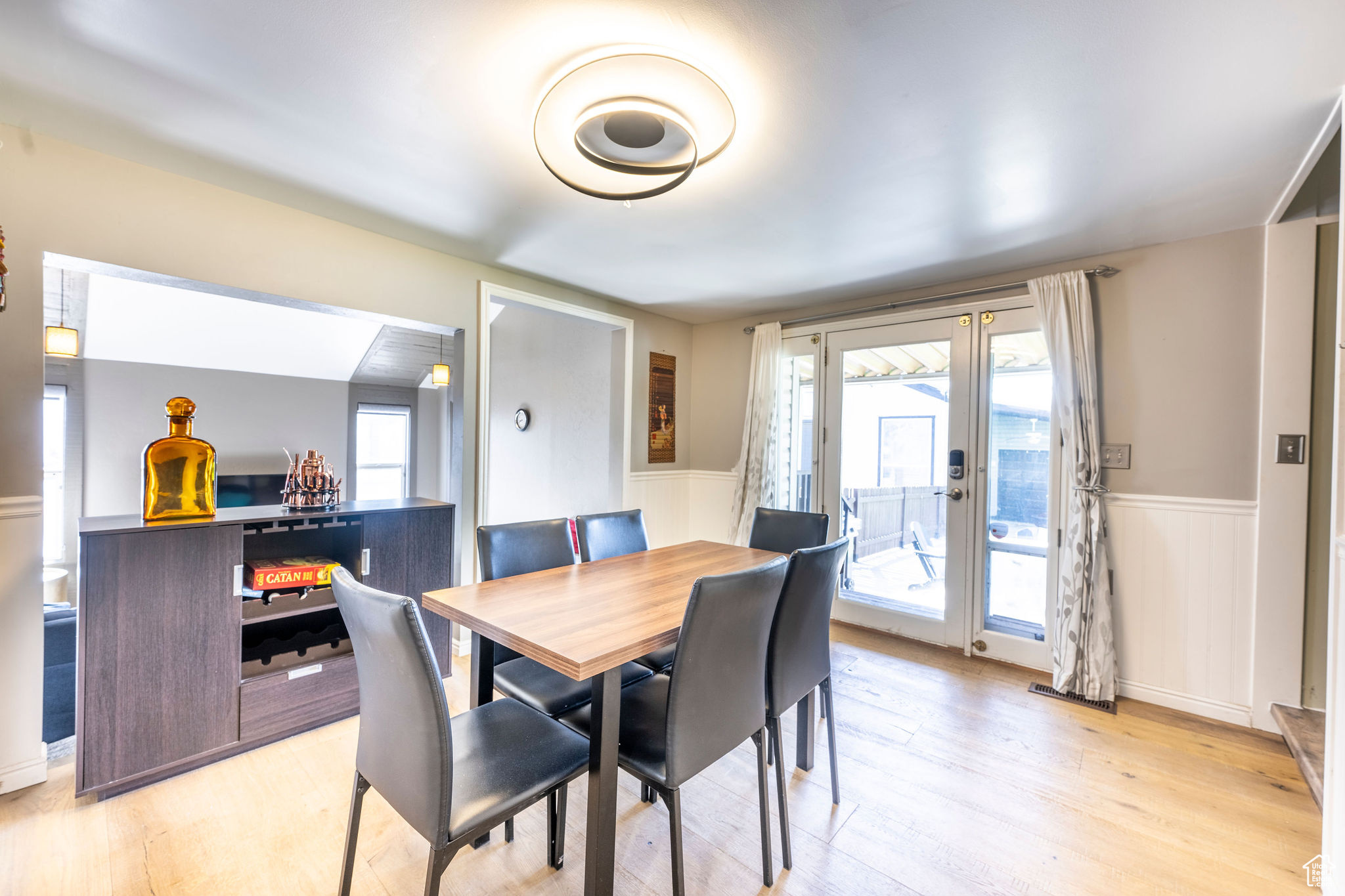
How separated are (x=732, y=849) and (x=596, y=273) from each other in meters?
2.94

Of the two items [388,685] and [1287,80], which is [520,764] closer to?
[388,685]

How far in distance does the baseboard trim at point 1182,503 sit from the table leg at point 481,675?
3.10 meters

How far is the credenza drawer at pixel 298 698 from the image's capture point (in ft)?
7.14

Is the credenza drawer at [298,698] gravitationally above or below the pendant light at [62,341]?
below

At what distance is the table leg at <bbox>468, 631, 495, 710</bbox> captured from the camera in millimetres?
1693

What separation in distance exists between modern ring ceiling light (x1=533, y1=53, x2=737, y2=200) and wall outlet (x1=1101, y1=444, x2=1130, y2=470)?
8.55 ft

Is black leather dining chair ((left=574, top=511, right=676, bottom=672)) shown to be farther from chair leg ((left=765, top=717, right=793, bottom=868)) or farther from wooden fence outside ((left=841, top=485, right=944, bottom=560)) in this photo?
wooden fence outside ((left=841, top=485, right=944, bottom=560))

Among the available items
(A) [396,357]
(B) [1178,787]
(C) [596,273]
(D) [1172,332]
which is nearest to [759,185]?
(C) [596,273]

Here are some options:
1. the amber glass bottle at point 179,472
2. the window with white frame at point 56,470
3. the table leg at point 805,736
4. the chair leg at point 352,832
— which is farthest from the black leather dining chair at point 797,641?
the window with white frame at point 56,470

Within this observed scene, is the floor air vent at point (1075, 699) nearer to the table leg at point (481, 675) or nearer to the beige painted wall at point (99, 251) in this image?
the table leg at point (481, 675)

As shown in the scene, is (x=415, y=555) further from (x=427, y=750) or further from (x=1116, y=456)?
(x=1116, y=456)

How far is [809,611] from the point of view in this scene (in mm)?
1756

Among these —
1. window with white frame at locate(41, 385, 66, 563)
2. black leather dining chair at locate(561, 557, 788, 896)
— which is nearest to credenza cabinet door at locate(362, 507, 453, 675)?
black leather dining chair at locate(561, 557, 788, 896)

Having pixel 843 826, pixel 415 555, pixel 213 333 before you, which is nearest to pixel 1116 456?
pixel 843 826
